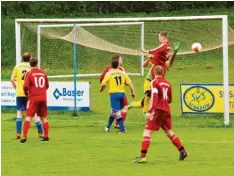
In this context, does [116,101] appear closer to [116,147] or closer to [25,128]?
[25,128]

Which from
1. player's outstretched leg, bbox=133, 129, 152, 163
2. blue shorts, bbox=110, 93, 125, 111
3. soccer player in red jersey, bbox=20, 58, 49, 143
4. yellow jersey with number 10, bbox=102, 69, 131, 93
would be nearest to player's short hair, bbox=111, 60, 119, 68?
yellow jersey with number 10, bbox=102, 69, 131, 93

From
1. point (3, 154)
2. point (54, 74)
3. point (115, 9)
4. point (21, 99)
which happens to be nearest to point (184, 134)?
point (21, 99)

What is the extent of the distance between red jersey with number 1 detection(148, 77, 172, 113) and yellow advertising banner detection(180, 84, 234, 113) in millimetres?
8137

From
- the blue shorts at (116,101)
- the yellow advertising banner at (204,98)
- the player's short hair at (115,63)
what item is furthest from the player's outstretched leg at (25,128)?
the yellow advertising banner at (204,98)

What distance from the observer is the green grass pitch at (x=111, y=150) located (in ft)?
50.6

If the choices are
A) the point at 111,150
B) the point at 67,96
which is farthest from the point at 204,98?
the point at 111,150

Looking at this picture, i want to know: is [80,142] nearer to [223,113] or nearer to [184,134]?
[184,134]

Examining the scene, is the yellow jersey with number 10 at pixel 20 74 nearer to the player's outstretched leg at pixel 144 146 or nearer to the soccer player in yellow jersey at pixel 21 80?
the soccer player in yellow jersey at pixel 21 80

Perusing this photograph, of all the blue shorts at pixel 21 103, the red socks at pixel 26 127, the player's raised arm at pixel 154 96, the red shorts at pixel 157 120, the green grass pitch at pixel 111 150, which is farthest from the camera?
the blue shorts at pixel 21 103

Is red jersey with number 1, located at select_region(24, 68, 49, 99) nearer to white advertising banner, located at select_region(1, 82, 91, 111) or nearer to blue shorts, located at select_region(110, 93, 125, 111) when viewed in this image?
blue shorts, located at select_region(110, 93, 125, 111)

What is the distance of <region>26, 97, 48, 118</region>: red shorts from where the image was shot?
19.6 m

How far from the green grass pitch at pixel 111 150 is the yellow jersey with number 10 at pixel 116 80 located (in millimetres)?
1065

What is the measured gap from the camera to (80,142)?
64.9 ft

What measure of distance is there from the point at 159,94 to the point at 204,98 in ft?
27.7
